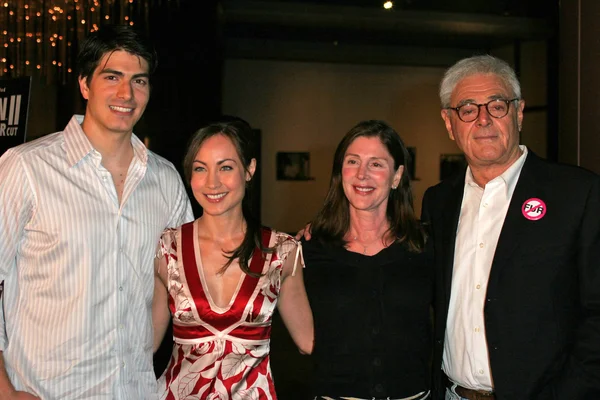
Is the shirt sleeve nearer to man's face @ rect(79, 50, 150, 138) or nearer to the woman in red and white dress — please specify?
man's face @ rect(79, 50, 150, 138)

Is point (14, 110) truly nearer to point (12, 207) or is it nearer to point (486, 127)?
point (12, 207)

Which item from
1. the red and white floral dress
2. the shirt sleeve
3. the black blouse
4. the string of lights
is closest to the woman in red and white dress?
the red and white floral dress

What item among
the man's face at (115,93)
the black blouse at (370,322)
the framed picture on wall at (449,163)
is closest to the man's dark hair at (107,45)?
the man's face at (115,93)

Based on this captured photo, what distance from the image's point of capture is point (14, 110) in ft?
13.5

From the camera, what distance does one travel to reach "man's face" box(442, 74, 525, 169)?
2295 mm

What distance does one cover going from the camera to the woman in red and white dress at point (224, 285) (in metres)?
2.16

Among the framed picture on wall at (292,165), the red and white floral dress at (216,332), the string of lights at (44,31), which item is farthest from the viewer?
Answer: the framed picture on wall at (292,165)

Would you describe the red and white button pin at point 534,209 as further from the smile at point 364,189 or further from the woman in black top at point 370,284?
the smile at point 364,189

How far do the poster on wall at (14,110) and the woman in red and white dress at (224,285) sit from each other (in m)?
2.28

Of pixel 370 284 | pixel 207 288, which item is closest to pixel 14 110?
pixel 207 288

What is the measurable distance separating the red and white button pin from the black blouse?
0.45m

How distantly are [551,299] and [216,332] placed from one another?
1.18m

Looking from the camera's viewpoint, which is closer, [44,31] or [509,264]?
[509,264]

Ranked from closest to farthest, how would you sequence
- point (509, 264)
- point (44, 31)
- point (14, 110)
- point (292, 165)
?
point (509, 264) < point (14, 110) < point (44, 31) < point (292, 165)
